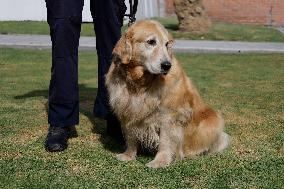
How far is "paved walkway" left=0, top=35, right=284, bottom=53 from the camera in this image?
527 inches

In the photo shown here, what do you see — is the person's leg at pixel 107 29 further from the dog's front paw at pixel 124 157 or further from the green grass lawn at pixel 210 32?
the green grass lawn at pixel 210 32

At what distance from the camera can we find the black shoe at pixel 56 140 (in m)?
4.41

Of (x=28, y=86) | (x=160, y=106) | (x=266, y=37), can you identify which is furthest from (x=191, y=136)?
(x=266, y=37)

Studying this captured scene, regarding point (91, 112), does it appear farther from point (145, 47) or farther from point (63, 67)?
point (145, 47)

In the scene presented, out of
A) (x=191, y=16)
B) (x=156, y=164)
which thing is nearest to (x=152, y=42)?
(x=156, y=164)

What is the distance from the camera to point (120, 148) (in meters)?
4.66

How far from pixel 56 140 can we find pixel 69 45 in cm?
85

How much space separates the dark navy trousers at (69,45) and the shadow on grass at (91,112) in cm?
28

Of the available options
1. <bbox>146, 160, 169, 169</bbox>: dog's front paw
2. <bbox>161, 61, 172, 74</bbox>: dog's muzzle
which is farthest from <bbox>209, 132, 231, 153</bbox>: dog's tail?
<bbox>161, 61, 172, 74</bbox>: dog's muzzle

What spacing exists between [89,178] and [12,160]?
0.79 meters

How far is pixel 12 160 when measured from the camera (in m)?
4.17

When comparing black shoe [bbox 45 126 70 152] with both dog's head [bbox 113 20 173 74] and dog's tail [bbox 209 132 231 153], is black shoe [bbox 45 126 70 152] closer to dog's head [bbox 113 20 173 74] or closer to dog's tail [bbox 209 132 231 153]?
dog's head [bbox 113 20 173 74]

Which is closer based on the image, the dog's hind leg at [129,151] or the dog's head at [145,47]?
the dog's head at [145,47]

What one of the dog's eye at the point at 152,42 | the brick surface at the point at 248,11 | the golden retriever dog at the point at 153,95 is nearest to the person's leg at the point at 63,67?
the golden retriever dog at the point at 153,95
